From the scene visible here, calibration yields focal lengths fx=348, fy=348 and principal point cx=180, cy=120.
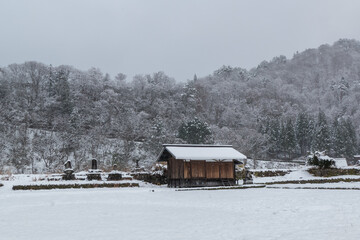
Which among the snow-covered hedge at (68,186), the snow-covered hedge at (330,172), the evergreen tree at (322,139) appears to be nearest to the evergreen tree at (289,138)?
the evergreen tree at (322,139)

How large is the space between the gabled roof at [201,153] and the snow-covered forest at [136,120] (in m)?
9.07

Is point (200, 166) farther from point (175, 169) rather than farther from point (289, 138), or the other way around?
point (289, 138)

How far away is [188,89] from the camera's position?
78.2 metres

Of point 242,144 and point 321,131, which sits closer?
point 242,144

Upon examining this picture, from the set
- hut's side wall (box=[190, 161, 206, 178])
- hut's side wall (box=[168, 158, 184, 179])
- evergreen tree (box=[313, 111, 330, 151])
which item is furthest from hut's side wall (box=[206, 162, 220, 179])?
evergreen tree (box=[313, 111, 330, 151])

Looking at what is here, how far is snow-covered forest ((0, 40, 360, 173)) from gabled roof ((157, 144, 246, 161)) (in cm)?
907

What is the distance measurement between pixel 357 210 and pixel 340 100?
101795 millimetres

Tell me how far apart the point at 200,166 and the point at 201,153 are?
4.06 feet

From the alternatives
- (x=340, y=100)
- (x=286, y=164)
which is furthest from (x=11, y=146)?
(x=340, y=100)

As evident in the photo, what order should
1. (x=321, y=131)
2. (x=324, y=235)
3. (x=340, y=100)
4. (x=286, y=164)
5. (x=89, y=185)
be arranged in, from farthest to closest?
(x=340, y=100) → (x=321, y=131) → (x=286, y=164) → (x=89, y=185) → (x=324, y=235)

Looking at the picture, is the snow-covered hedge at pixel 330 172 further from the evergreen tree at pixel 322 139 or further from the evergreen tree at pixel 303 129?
the evergreen tree at pixel 303 129

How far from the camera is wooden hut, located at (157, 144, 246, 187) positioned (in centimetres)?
3083

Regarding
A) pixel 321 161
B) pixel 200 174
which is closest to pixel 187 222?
pixel 200 174

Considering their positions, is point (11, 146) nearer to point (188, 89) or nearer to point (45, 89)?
point (45, 89)
